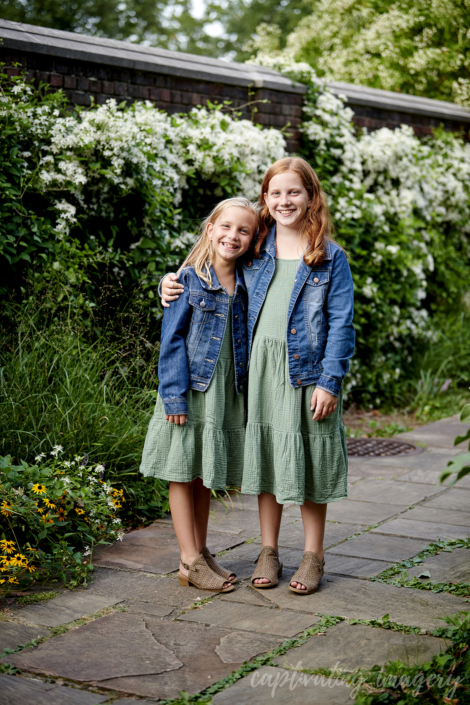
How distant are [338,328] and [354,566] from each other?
3.48 feet

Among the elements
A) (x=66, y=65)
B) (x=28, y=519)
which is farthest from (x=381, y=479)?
(x=66, y=65)

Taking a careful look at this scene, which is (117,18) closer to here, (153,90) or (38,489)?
(153,90)

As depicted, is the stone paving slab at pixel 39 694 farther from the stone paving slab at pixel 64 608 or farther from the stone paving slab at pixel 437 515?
the stone paving slab at pixel 437 515

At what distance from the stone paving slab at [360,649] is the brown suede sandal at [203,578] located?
1.77ft

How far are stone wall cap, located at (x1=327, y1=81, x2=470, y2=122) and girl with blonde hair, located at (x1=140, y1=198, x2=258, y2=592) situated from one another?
450 cm

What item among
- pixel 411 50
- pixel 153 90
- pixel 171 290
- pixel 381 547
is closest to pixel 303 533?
pixel 381 547

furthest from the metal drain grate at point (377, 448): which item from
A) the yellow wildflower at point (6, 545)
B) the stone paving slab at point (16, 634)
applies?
the stone paving slab at point (16, 634)

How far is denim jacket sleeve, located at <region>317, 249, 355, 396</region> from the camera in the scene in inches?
115

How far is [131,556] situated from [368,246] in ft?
13.9

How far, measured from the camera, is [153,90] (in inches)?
224

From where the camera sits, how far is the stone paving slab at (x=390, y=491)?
4.33 m

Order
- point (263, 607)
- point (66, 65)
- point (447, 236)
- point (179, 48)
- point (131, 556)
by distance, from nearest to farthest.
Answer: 1. point (263, 607)
2. point (131, 556)
3. point (66, 65)
4. point (447, 236)
5. point (179, 48)

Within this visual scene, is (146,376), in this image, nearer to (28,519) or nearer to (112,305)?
(112,305)

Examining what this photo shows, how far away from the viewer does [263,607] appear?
110 inches
